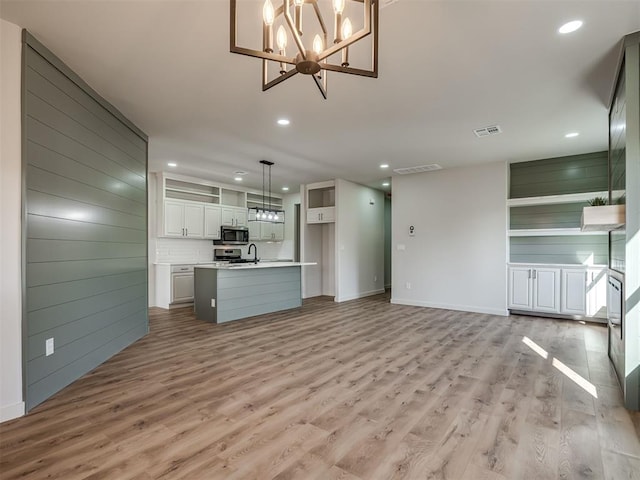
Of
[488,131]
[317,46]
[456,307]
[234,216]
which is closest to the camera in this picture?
[317,46]

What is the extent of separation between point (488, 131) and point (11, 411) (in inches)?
215

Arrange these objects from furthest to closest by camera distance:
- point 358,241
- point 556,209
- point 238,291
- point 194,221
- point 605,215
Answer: point 358,241, point 194,221, point 556,209, point 238,291, point 605,215

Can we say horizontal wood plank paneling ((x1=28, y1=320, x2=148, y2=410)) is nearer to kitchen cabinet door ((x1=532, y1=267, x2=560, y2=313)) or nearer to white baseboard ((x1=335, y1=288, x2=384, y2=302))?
white baseboard ((x1=335, y1=288, x2=384, y2=302))

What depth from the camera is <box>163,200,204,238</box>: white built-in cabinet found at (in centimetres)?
659

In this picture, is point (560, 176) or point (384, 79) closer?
point (384, 79)

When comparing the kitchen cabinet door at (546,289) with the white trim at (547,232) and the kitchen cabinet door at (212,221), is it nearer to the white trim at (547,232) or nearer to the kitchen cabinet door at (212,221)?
the white trim at (547,232)

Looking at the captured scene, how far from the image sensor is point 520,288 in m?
5.69

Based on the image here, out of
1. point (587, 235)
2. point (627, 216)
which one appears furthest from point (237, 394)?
point (587, 235)

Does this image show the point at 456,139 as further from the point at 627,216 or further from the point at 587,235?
the point at 587,235

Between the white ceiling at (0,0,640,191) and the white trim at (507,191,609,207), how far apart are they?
0.72 metres

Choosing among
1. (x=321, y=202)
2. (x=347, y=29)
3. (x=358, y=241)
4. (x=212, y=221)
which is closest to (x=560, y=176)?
(x=358, y=241)

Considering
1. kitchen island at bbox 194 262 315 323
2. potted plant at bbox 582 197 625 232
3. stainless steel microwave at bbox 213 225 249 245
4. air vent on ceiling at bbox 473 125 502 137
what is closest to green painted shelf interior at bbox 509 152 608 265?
air vent on ceiling at bbox 473 125 502 137

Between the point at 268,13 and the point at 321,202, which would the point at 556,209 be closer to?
the point at 321,202

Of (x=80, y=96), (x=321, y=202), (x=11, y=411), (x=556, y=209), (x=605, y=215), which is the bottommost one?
(x=11, y=411)
